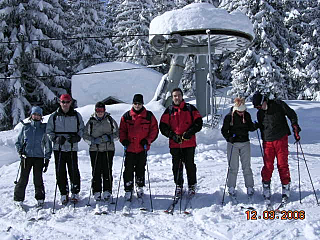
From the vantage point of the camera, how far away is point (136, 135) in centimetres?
509

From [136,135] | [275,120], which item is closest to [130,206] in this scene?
[136,135]

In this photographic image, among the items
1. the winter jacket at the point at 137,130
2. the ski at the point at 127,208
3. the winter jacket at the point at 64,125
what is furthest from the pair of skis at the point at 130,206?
the winter jacket at the point at 64,125

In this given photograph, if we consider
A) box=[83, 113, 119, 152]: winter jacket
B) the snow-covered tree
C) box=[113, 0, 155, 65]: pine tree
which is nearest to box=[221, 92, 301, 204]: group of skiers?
box=[83, 113, 119, 152]: winter jacket

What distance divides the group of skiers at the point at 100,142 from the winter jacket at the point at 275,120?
1021 millimetres

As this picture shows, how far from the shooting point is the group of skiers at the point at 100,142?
5.03 metres

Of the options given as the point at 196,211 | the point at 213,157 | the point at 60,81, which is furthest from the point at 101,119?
the point at 60,81

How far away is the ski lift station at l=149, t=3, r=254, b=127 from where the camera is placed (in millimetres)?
10109

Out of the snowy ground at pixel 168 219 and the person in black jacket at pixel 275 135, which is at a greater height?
the person in black jacket at pixel 275 135

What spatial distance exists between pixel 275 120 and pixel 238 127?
1.87 ft

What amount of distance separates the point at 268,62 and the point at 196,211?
55.6 ft

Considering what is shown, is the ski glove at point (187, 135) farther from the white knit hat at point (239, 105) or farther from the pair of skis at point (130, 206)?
the pair of skis at point (130, 206)

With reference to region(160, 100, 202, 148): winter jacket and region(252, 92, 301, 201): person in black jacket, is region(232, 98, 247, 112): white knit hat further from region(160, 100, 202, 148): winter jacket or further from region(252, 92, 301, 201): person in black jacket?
region(160, 100, 202, 148): winter jacket

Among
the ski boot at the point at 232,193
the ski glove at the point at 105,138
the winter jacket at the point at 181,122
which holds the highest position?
the winter jacket at the point at 181,122

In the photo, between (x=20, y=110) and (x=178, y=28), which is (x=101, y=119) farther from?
(x=20, y=110)
